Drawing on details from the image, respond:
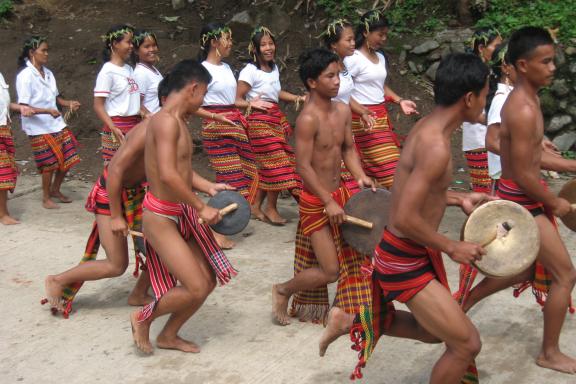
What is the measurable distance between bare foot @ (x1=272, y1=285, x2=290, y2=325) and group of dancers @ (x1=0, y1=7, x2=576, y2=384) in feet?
0.03

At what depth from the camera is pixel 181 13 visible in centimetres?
1213

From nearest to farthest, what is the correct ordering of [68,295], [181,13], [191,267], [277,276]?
1. [191,267]
2. [68,295]
3. [277,276]
4. [181,13]

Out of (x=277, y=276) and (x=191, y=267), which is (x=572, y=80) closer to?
(x=277, y=276)

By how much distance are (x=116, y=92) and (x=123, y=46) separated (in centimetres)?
40

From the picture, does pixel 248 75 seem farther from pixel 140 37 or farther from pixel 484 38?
pixel 484 38

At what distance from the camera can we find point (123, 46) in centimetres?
725

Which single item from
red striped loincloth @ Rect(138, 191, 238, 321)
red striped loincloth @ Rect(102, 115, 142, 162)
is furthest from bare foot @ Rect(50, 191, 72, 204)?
red striped loincloth @ Rect(138, 191, 238, 321)

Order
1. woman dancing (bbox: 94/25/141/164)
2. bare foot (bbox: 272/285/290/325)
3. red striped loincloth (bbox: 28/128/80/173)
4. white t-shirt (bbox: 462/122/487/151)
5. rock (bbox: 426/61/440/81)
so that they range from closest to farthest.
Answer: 1. bare foot (bbox: 272/285/290/325)
2. white t-shirt (bbox: 462/122/487/151)
3. woman dancing (bbox: 94/25/141/164)
4. red striped loincloth (bbox: 28/128/80/173)
5. rock (bbox: 426/61/440/81)

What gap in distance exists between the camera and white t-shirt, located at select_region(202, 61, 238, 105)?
7.29m

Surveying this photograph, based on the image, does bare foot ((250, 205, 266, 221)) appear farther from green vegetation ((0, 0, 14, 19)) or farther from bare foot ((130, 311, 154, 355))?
green vegetation ((0, 0, 14, 19))

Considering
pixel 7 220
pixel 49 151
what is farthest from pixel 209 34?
pixel 7 220

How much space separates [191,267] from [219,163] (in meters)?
2.73

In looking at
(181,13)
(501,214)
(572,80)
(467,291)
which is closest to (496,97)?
(467,291)

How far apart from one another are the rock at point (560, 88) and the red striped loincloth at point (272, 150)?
3356 mm
